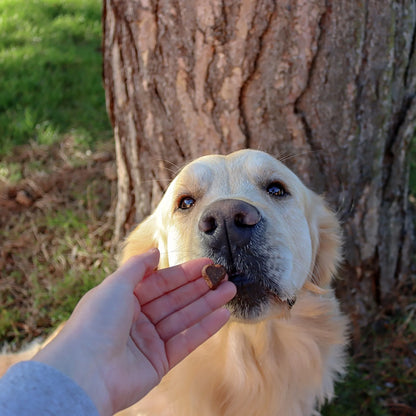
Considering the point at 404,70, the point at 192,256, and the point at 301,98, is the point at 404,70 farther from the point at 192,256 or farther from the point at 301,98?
the point at 192,256

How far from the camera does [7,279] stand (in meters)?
3.43

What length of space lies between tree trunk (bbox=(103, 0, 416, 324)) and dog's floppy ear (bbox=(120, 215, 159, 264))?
0.59 metres

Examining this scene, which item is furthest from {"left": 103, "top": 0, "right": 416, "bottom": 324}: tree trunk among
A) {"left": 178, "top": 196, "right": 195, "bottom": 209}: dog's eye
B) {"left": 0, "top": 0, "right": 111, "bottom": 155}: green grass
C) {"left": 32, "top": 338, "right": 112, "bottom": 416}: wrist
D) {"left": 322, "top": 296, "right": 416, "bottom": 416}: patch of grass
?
{"left": 0, "top": 0, "right": 111, "bottom": 155}: green grass

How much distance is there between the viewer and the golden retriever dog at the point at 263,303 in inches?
69.4

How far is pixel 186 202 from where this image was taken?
82.8 inches

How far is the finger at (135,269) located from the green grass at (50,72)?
3.13 meters

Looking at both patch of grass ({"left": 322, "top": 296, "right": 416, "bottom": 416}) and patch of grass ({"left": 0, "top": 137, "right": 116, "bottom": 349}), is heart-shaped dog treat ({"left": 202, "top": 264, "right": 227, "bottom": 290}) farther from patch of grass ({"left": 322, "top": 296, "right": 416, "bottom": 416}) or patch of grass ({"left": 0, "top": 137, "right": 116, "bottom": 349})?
patch of grass ({"left": 0, "top": 137, "right": 116, "bottom": 349})

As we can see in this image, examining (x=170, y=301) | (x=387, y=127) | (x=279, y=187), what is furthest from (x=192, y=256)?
(x=387, y=127)

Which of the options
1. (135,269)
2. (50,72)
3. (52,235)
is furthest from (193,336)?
(50,72)

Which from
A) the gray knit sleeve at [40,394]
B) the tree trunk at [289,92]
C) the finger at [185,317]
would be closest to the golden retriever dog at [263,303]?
the finger at [185,317]

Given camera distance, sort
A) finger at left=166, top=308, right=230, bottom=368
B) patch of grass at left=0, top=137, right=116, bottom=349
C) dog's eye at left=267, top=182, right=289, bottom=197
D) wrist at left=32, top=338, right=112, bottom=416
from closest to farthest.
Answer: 1. wrist at left=32, top=338, right=112, bottom=416
2. finger at left=166, top=308, right=230, bottom=368
3. dog's eye at left=267, top=182, right=289, bottom=197
4. patch of grass at left=0, top=137, right=116, bottom=349

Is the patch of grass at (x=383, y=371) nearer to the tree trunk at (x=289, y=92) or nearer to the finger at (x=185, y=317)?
the tree trunk at (x=289, y=92)

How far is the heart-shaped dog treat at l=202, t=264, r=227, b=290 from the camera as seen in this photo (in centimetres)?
165

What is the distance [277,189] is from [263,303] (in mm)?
610
